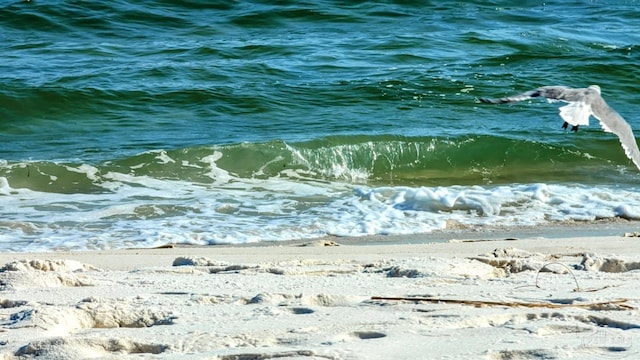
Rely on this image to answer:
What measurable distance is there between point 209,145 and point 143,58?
14.2 feet

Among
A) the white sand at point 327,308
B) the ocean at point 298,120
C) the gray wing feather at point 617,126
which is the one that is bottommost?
the ocean at point 298,120

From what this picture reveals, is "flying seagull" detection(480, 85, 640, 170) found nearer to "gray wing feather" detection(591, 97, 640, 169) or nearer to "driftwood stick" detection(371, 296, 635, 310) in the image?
"gray wing feather" detection(591, 97, 640, 169)

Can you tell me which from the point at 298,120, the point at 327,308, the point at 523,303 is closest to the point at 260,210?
the point at 327,308

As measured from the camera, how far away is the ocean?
6.97 meters

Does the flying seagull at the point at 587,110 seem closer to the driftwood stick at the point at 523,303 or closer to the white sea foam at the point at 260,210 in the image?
the driftwood stick at the point at 523,303

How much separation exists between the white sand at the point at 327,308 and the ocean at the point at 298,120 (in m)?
1.82

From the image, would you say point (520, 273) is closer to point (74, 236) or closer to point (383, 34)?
point (74, 236)

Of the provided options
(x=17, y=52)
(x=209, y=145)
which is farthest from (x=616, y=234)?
(x=17, y=52)

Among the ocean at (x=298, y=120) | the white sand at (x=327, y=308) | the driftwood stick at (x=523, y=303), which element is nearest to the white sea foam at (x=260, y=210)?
the ocean at (x=298, y=120)

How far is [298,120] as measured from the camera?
432 inches

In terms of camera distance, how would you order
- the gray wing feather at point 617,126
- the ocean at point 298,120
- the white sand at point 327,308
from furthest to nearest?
1. the ocean at point 298,120
2. the gray wing feather at point 617,126
3. the white sand at point 327,308

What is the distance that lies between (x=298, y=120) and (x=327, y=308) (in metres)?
7.55

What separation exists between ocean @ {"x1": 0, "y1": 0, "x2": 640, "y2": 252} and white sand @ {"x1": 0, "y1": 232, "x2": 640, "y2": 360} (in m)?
1.82

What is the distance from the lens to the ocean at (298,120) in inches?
275
